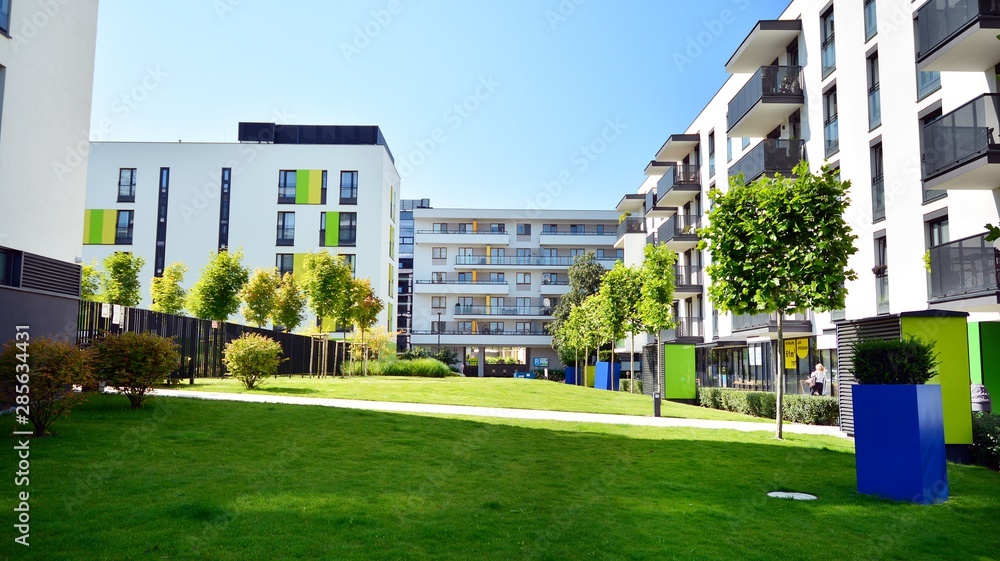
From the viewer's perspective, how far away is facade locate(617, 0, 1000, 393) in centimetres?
1750

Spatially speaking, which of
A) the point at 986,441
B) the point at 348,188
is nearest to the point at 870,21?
the point at 986,441

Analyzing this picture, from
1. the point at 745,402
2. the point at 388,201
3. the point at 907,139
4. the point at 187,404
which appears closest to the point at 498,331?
the point at 388,201

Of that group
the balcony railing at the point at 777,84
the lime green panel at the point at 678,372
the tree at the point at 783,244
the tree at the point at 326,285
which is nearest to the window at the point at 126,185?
the tree at the point at 326,285

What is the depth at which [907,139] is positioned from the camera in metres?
21.5

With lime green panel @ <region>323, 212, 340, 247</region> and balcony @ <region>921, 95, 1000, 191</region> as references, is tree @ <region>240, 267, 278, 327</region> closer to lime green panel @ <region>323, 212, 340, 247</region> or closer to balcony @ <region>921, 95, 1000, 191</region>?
lime green panel @ <region>323, 212, 340, 247</region>

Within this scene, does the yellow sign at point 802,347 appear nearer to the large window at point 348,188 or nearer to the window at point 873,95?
the window at point 873,95

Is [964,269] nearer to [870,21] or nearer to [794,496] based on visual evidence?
[870,21]

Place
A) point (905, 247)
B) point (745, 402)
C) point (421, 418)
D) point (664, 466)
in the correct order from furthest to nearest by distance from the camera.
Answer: point (745, 402)
point (905, 247)
point (421, 418)
point (664, 466)

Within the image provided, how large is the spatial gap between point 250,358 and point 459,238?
60.3 meters

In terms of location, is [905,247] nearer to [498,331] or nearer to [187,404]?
[187,404]

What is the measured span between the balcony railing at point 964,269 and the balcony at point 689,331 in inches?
767

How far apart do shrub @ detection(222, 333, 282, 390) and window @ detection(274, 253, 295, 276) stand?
Result: 117 ft

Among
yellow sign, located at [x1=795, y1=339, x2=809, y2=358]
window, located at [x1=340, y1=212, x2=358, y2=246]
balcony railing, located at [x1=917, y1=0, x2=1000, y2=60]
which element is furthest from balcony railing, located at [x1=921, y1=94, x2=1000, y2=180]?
window, located at [x1=340, y1=212, x2=358, y2=246]

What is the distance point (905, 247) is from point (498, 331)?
60309mm
